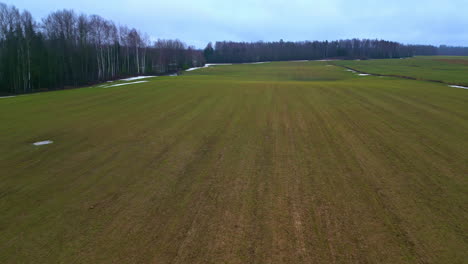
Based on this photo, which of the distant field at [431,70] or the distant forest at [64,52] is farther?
the distant forest at [64,52]

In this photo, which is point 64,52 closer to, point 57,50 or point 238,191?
point 57,50

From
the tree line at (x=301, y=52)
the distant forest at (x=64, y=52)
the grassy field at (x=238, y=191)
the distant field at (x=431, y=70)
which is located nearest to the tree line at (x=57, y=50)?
the distant forest at (x=64, y=52)

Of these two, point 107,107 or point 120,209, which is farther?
point 107,107

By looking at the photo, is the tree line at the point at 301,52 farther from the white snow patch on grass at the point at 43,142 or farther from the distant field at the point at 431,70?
the white snow patch on grass at the point at 43,142

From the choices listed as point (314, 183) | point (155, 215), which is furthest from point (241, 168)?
point (155, 215)

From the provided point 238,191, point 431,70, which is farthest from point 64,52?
point 431,70

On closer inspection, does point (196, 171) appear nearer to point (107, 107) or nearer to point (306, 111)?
point (306, 111)
